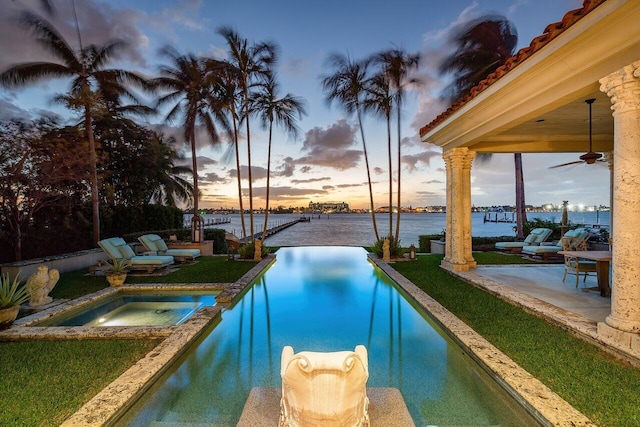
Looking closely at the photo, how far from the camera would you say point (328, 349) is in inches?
171

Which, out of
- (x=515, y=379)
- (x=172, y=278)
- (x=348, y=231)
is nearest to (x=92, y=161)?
(x=172, y=278)

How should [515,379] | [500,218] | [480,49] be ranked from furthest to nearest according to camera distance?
[500,218]
[480,49]
[515,379]

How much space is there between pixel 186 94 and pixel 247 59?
5223 millimetres

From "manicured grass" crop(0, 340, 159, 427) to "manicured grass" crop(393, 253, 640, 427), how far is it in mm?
4345

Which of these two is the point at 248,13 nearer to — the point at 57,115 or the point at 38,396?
the point at 57,115

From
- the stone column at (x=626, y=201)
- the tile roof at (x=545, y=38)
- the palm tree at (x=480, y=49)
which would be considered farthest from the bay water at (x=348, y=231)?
the stone column at (x=626, y=201)

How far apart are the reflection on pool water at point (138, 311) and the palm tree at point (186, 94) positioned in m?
8.08

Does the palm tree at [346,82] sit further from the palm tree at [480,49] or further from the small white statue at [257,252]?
the small white statue at [257,252]

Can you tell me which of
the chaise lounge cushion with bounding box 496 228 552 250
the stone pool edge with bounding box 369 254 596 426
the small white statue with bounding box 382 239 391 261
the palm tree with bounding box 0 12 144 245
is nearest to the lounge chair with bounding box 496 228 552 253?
the chaise lounge cushion with bounding box 496 228 552 250

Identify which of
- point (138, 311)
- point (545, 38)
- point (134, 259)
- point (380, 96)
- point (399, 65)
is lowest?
point (138, 311)

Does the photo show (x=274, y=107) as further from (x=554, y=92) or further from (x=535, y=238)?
(x=535, y=238)

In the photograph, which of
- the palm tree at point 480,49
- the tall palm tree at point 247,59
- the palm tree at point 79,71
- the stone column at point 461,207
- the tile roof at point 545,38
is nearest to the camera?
the tile roof at point 545,38

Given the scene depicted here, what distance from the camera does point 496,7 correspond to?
14.0m

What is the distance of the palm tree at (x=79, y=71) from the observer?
435 inches
